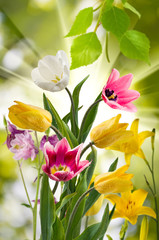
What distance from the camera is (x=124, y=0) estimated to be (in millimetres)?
625

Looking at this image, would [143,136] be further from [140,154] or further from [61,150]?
[61,150]

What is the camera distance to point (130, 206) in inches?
27.5

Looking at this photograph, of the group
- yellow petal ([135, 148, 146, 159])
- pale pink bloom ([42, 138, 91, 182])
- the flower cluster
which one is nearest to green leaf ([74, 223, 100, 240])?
the flower cluster

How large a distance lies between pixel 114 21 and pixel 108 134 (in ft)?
0.68

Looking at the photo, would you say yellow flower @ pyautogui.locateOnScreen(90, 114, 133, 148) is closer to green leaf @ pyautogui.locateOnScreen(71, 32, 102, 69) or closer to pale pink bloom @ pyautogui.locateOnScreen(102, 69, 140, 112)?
pale pink bloom @ pyautogui.locateOnScreen(102, 69, 140, 112)

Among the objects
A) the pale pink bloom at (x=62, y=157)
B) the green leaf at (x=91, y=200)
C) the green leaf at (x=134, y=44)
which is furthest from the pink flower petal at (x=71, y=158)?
the green leaf at (x=134, y=44)

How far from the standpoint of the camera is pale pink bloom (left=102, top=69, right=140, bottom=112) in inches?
23.3

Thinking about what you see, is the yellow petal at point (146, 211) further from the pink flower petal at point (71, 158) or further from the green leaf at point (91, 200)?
the pink flower petal at point (71, 158)

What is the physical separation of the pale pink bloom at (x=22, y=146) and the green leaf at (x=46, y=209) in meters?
0.10

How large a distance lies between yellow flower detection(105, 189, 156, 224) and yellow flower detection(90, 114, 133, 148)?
18cm

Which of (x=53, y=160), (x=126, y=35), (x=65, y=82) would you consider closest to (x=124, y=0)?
(x=126, y=35)

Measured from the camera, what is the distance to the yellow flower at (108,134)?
56 cm

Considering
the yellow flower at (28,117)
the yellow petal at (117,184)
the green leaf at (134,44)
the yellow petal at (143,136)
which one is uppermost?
the green leaf at (134,44)

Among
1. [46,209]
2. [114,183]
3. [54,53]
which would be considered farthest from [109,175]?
[54,53]
